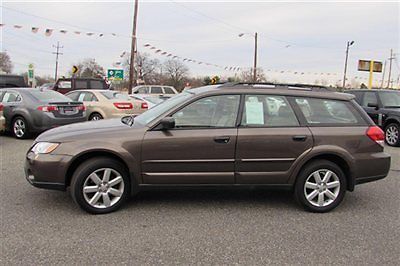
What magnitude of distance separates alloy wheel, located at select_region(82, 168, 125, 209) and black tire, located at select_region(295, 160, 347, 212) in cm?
217

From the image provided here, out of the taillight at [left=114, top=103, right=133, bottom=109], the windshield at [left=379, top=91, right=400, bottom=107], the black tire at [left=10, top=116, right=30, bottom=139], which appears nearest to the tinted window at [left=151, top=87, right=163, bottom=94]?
the taillight at [left=114, top=103, right=133, bottom=109]

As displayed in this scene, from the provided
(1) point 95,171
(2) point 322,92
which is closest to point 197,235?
(1) point 95,171

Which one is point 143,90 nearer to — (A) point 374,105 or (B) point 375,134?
(A) point 374,105

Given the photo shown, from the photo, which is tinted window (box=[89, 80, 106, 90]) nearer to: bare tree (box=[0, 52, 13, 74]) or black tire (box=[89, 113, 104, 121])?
black tire (box=[89, 113, 104, 121])

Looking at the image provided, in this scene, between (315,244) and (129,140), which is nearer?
(315,244)

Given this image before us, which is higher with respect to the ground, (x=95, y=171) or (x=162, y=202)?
(x=95, y=171)

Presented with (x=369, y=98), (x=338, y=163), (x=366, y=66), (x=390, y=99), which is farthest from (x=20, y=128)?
(x=366, y=66)

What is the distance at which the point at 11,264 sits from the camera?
2980mm

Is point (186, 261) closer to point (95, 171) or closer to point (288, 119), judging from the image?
point (95, 171)

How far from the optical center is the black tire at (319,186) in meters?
4.38

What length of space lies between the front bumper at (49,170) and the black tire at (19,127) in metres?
5.86

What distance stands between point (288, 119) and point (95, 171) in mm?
2405

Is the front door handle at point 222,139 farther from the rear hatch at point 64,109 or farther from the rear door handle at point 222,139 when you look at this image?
the rear hatch at point 64,109

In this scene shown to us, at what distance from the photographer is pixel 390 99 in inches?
414
